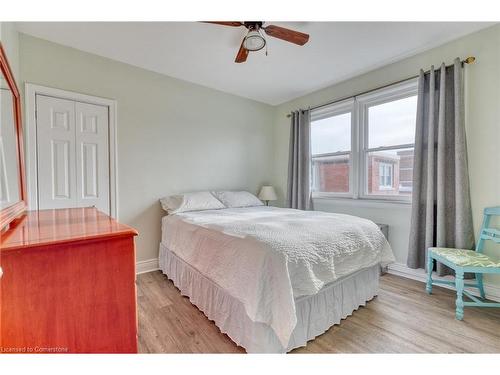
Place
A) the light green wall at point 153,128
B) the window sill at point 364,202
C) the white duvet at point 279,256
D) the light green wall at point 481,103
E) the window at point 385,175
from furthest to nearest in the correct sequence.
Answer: the window at point 385,175 → the window sill at point 364,202 → the light green wall at point 153,128 → the light green wall at point 481,103 → the white duvet at point 279,256

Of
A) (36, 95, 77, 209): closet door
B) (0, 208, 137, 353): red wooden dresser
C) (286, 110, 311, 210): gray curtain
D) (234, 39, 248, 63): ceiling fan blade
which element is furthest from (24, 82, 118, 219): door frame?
(286, 110, 311, 210): gray curtain

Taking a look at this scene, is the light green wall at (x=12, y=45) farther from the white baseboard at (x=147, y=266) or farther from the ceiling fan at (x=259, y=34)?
the white baseboard at (x=147, y=266)

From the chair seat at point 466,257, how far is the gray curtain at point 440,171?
0.16 meters

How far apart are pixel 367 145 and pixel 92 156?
Answer: 3294mm

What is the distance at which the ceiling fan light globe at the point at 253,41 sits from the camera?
1.79m

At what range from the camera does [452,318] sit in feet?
5.99

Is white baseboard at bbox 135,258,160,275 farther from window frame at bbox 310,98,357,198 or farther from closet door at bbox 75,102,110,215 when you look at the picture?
window frame at bbox 310,98,357,198

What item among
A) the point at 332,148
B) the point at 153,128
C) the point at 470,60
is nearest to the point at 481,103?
the point at 470,60

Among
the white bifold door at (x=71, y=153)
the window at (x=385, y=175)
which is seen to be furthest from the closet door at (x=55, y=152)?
the window at (x=385, y=175)

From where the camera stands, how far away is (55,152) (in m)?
2.31
